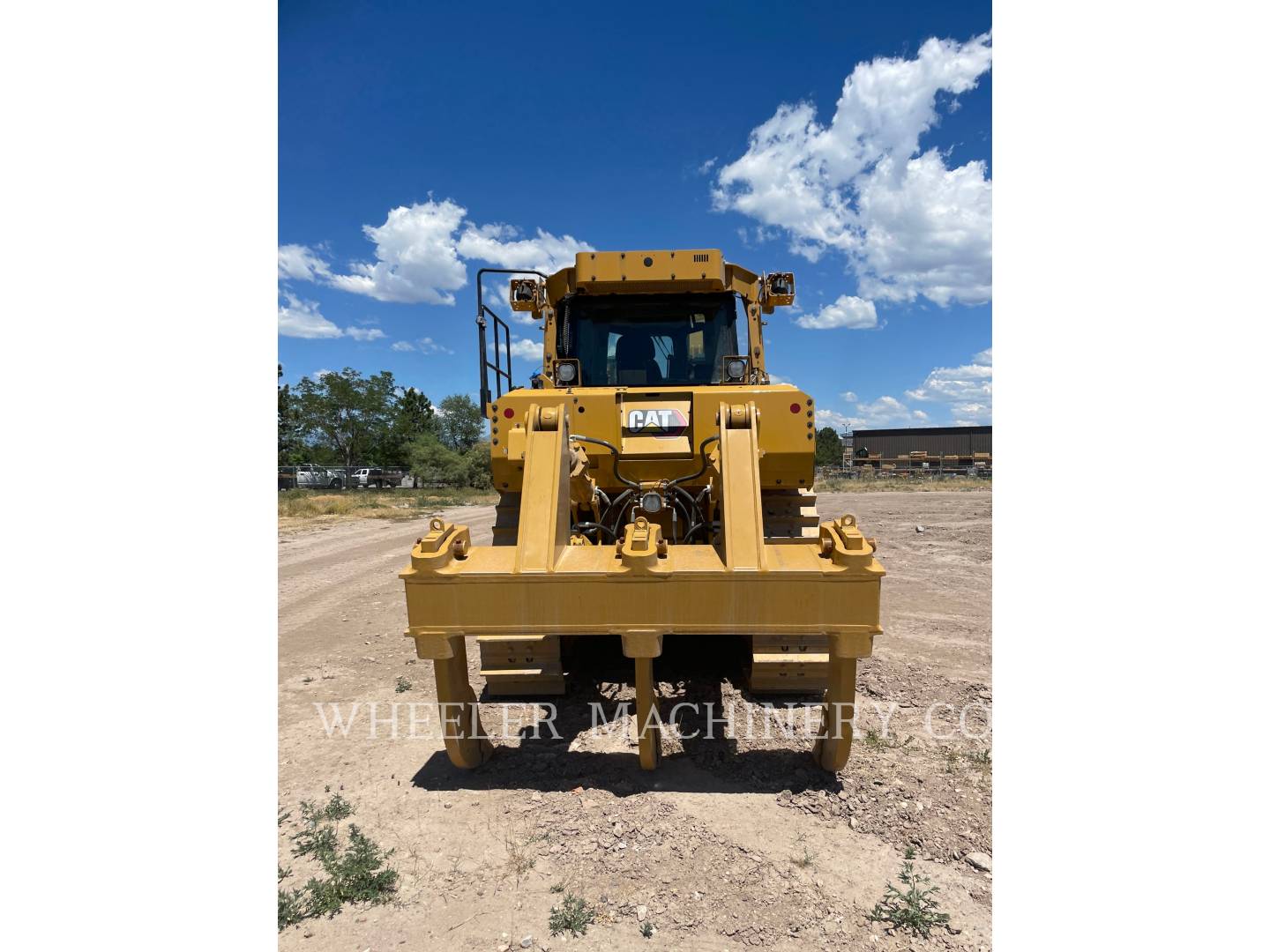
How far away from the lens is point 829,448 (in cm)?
5794

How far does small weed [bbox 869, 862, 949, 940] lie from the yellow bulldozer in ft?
2.29

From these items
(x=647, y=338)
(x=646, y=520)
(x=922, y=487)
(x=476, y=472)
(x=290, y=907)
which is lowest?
Answer: (x=290, y=907)

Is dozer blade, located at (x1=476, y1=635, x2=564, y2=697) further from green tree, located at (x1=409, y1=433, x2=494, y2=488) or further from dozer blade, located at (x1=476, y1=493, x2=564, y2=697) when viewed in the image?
green tree, located at (x1=409, y1=433, x2=494, y2=488)

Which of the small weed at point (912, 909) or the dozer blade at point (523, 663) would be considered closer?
the small weed at point (912, 909)

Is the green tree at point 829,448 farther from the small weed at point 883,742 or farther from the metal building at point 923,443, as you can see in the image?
the small weed at point 883,742

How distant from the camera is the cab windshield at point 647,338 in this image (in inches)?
193

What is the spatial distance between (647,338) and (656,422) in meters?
1.33

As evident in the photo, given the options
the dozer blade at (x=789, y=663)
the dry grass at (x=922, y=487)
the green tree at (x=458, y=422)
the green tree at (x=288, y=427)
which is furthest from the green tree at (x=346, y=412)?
the dozer blade at (x=789, y=663)

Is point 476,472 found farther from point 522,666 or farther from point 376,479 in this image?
point 522,666

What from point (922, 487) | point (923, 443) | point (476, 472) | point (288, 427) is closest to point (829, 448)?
point (923, 443)

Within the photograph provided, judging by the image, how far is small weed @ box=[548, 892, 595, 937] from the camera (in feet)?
7.27

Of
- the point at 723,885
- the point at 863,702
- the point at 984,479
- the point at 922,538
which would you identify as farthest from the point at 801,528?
the point at 984,479

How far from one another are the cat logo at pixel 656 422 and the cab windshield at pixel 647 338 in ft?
3.25

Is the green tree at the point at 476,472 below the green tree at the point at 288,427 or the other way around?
below
